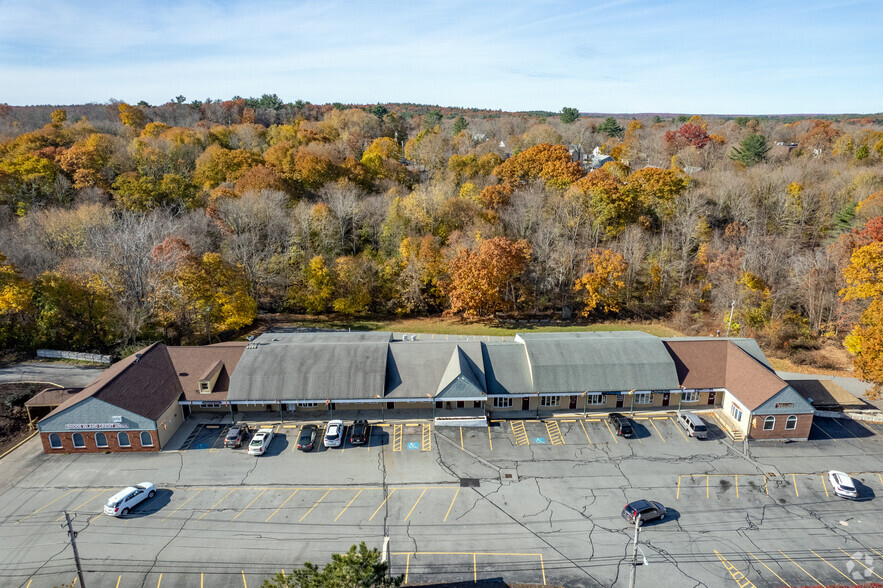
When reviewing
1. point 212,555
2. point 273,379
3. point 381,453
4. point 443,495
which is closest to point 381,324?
point 273,379

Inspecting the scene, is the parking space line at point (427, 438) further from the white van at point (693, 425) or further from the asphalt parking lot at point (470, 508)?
the white van at point (693, 425)

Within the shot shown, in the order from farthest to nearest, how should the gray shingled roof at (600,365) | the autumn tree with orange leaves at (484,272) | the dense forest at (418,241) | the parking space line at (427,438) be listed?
the autumn tree with orange leaves at (484,272) < the dense forest at (418,241) < the gray shingled roof at (600,365) < the parking space line at (427,438)

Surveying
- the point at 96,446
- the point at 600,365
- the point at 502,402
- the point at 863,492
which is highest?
the point at 600,365

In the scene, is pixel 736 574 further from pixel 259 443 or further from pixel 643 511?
pixel 259 443

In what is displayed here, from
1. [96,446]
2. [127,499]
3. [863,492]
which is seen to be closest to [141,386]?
[96,446]

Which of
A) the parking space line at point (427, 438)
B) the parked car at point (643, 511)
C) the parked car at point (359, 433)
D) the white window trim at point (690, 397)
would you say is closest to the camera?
the parked car at point (643, 511)

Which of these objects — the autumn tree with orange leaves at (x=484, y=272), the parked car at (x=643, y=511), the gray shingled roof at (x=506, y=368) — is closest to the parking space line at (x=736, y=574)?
the parked car at (x=643, y=511)
